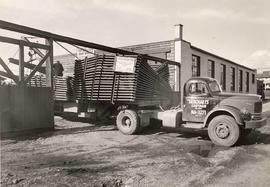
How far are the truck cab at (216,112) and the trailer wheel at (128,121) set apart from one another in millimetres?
960

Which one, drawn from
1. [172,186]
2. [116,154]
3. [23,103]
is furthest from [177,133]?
[172,186]

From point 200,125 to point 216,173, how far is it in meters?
4.19

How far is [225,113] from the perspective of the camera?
955 centimetres

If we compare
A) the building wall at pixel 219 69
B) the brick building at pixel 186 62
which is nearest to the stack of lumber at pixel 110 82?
the brick building at pixel 186 62

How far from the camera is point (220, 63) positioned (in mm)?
26125

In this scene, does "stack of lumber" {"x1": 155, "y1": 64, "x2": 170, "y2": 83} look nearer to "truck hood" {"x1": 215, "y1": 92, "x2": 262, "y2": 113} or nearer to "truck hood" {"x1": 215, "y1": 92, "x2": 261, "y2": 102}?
"truck hood" {"x1": 215, "y1": 92, "x2": 261, "y2": 102}

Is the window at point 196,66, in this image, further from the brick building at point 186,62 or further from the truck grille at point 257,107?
the truck grille at point 257,107

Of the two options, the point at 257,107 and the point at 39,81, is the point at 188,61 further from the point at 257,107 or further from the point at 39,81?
the point at 257,107

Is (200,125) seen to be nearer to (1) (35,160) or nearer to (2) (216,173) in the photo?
(2) (216,173)

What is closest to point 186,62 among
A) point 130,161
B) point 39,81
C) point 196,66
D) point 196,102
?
point 196,66

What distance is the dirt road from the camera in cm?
548

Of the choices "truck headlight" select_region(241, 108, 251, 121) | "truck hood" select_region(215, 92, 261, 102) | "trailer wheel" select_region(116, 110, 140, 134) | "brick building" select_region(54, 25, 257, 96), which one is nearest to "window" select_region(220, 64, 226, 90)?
"brick building" select_region(54, 25, 257, 96)

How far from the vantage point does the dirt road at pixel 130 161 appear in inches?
216

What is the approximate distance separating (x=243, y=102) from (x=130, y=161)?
14.5 feet
